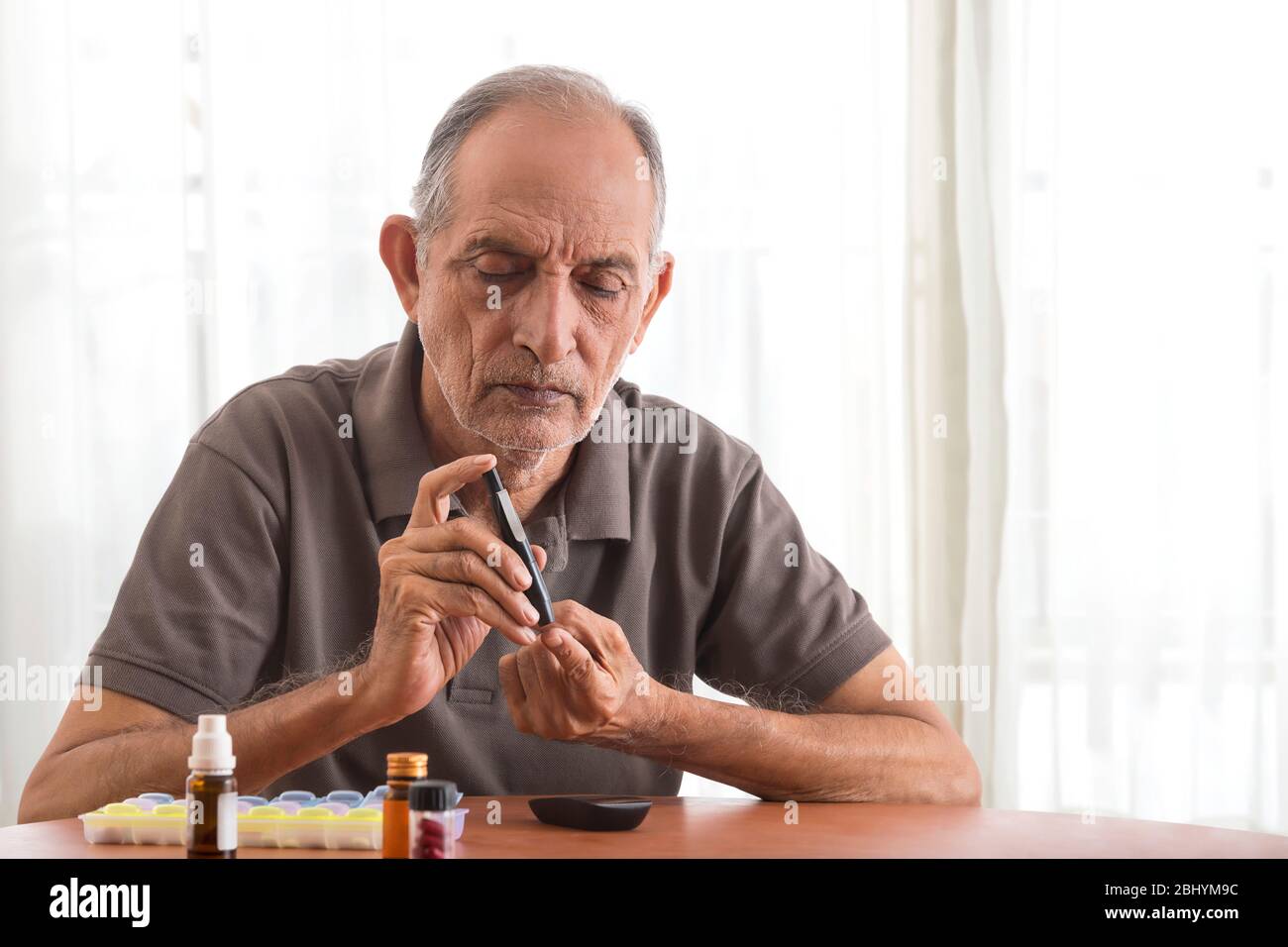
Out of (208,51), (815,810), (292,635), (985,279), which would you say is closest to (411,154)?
(208,51)

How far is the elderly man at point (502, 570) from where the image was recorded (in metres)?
1.35

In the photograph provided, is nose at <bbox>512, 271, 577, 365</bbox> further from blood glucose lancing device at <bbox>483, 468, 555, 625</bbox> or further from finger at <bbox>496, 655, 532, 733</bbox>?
finger at <bbox>496, 655, 532, 733</bbox>

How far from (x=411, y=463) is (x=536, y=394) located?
0.22m

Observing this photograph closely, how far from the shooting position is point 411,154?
9.61 ft

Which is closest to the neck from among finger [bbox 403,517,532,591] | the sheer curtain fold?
finger [bbox 403,517,532,591]

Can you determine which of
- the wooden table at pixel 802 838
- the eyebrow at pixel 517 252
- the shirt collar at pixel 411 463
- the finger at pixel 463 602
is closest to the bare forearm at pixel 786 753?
the wooden table at pixel 802 838

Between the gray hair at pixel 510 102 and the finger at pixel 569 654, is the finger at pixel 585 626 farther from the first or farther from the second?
the gray hair at pixel 510 102

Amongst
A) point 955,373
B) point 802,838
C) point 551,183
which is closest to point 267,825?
point 802,838

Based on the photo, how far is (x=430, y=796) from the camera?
0.98 meters

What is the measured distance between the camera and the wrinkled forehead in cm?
155

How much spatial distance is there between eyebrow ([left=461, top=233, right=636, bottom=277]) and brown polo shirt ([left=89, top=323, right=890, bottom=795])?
0.87 ft

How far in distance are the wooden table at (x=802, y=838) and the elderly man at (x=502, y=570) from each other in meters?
0.15

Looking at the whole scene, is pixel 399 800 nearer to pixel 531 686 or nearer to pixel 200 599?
pixel 531 686

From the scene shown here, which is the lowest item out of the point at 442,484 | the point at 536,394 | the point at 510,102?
the point at 442,484
